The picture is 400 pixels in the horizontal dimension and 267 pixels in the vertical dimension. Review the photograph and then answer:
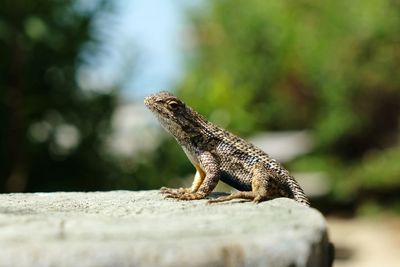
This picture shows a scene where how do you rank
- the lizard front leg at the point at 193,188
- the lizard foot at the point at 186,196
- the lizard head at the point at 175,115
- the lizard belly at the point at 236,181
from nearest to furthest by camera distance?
1. the lizard foot at the point at 186,196
2. the lizard front leg at the point at 193,188
3. the lizard belly at the point at 236,181
4. the lizard head at the point at 175,115

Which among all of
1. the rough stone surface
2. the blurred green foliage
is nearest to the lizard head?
the rough stone surface

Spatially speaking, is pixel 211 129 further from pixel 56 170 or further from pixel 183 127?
pixel 56 170

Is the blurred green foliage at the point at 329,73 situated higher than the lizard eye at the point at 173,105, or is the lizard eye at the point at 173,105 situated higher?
the blurred green foliage at the point at 329,73

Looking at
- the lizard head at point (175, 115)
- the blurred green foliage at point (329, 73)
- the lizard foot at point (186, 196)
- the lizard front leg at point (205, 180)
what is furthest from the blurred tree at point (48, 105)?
the blurred green foliage at point (329, 73)

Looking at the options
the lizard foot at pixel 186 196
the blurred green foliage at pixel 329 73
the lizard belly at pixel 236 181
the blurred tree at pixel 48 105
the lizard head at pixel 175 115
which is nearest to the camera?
the lizard foot at pixel 186 196

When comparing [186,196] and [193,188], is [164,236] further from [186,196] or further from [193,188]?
[193,188]

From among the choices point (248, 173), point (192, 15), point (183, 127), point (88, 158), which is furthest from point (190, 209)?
point (192, 15)

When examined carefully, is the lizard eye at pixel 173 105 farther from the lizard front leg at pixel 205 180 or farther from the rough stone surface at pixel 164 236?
the rough stone surface at pixel 164 236
